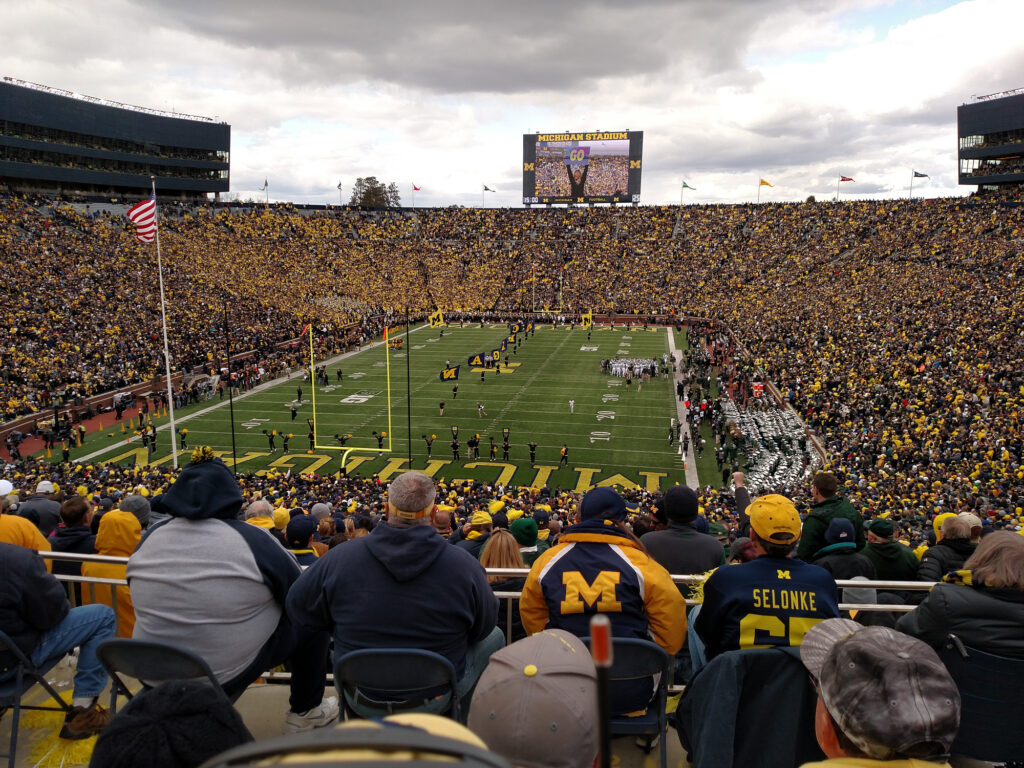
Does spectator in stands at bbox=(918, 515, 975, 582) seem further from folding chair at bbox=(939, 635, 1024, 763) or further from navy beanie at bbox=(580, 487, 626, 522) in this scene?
navy beanie at bbox=(580, 487, 626, 522)

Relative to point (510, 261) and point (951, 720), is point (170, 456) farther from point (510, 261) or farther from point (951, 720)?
point (510, 261)

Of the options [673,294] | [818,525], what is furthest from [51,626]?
[673,294]

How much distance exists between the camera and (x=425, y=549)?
11.1 ft

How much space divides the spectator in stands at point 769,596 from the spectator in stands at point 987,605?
1.65 ft

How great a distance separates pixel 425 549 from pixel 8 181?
76.3 metres

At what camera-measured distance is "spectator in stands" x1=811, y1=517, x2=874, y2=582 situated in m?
5.48

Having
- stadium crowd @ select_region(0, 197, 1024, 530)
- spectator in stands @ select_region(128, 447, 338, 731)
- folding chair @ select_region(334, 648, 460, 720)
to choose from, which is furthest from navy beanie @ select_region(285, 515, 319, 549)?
stadium crowd @ select_region(0, 197, 1024, 530)

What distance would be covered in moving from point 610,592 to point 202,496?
225 cm

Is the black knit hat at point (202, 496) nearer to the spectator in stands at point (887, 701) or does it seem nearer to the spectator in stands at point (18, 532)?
the spectator in stands at point (18, 532)

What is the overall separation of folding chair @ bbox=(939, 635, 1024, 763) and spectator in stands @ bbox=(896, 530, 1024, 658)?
6cm

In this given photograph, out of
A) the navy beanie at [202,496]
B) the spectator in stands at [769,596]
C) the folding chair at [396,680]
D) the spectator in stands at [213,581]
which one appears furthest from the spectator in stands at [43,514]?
the spectator in stands at [769,596]

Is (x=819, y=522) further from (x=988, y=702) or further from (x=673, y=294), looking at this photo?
(x=673, y=294)

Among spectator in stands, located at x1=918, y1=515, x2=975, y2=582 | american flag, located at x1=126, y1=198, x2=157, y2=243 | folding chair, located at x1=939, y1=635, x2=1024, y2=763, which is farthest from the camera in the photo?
american flag, located at x1=126, y1=198, x2=157, y2=243

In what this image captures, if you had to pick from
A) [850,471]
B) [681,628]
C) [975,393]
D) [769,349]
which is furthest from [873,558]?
[769,349]
